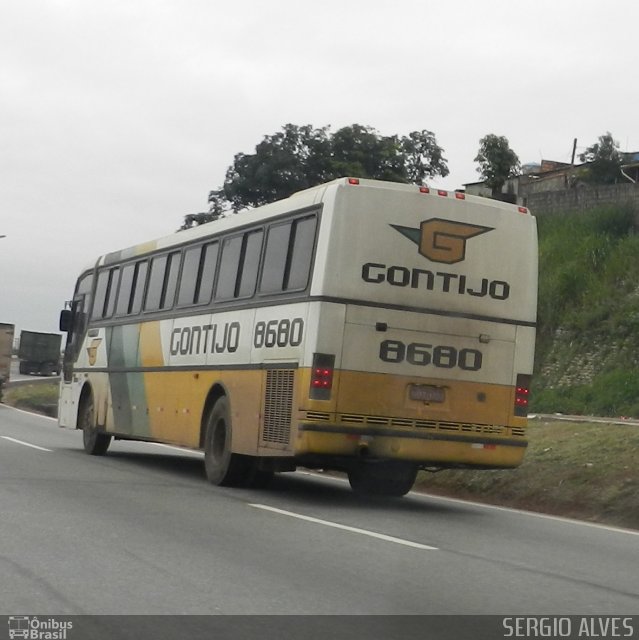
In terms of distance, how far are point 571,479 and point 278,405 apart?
4.85 metres

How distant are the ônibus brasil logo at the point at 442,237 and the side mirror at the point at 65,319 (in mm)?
11410

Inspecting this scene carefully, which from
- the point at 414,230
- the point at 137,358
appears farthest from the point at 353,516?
the point at 137,358

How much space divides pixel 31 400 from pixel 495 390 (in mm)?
35280

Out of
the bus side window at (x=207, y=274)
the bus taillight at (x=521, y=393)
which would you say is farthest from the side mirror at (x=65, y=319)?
the bus taillight at (x=521, y=393)

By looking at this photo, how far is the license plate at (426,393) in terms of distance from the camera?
15102 millimetres

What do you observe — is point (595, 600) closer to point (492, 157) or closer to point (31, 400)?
point (31, 400)

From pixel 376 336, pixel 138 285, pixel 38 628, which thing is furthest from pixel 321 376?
pixel 38 628

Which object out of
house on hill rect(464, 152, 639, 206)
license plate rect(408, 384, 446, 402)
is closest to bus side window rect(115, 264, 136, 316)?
license plate rect(408, 384, 446, 402)

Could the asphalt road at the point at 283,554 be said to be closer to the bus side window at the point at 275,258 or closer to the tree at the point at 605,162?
the bus side window at the point at 275,258

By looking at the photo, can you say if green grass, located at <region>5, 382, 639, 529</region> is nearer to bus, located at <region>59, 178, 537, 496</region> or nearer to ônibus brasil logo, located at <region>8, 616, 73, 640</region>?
bus, located at <region>59, 178, 537, 496</region>

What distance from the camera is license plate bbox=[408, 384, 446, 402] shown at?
15.1 metres

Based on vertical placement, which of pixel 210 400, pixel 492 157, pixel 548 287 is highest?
pixel 492 157

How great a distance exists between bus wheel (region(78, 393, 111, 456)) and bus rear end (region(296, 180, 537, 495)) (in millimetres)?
8221

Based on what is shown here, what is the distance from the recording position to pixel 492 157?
62.5 metres
